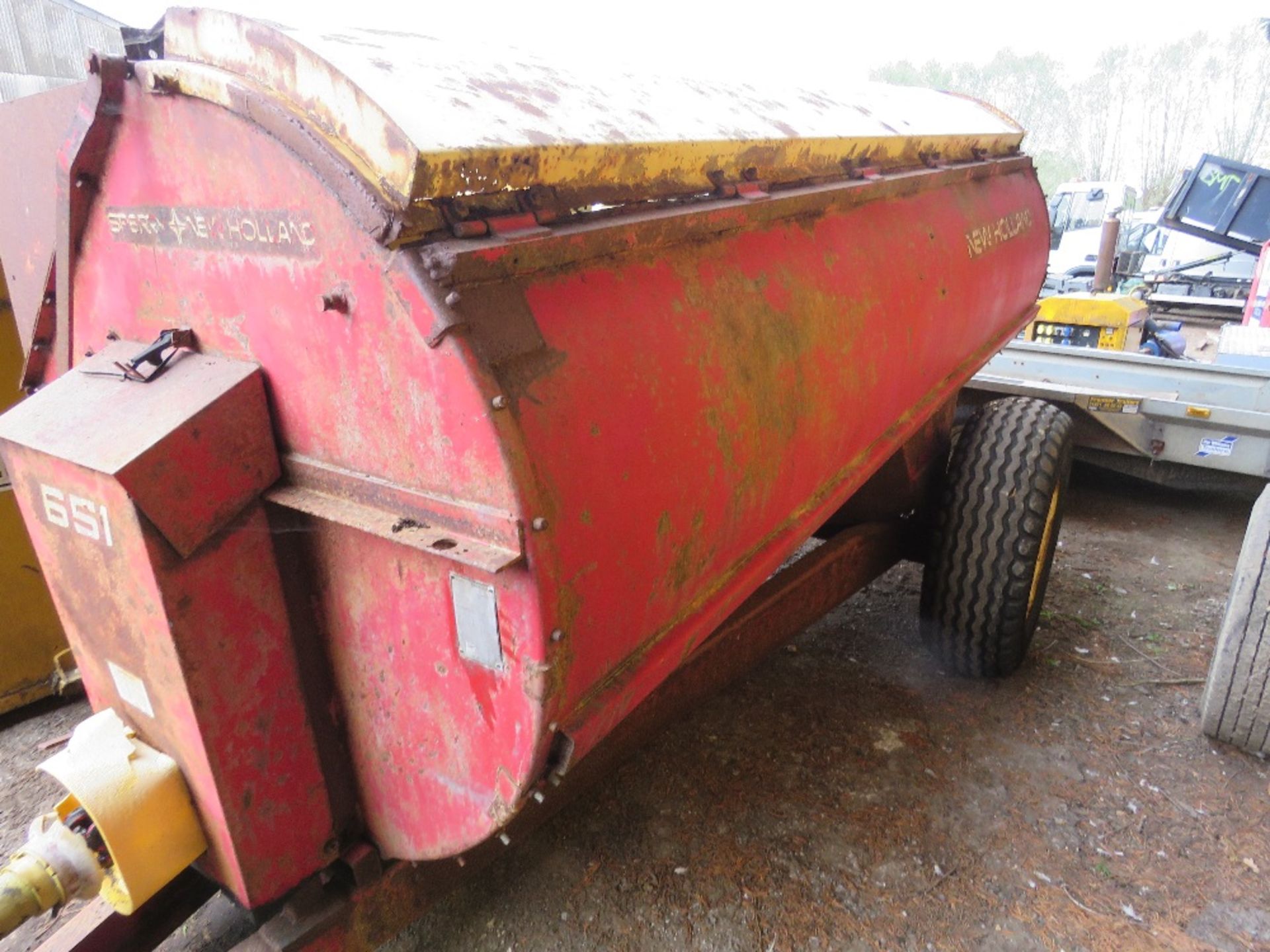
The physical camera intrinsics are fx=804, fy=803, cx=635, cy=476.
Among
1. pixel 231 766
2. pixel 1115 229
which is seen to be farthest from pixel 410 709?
pixel 1115 229

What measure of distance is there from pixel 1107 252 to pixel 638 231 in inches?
309

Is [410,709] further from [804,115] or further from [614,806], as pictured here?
[804,115]

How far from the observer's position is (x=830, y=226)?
2055mm

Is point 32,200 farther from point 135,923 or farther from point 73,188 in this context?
point 135,923

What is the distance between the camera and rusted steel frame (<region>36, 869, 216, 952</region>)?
5.22 feet

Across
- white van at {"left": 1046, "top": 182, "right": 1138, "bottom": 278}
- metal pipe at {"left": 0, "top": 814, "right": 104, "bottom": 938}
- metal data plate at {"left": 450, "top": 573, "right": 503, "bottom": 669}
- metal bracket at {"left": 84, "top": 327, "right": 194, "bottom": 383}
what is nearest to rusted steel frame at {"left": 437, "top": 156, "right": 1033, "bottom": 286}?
metal data plate at {"left": 450, "top": 573, "right": 503, "bottom": 669}

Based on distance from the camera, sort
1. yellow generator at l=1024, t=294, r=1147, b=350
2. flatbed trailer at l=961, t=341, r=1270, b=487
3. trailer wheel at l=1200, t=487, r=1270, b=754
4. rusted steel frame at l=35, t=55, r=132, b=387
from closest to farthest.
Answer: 1. rusted steel frame at l=35, t=55, r=132, b=387
2. trailer wheel at l=1200, t=487, r=1270, b=754
3. flatbed trailer at l=961, t=341, r=1270, b=487
4. yellow generator at l=1024, t=294, r=1147, b=350

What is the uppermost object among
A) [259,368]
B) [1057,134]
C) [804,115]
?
[804,115]

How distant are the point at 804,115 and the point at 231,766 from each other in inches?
80.8

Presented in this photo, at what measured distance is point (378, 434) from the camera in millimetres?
1224

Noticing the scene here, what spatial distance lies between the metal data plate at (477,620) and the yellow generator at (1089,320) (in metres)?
5.38

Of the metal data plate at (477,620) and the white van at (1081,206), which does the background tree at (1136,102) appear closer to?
the white van at (1081,206)

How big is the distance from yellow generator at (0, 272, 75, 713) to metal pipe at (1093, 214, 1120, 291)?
8.13 m

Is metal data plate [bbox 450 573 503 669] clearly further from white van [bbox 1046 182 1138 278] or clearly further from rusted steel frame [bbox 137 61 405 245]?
white van [bbox 1046 182 1138 278]
